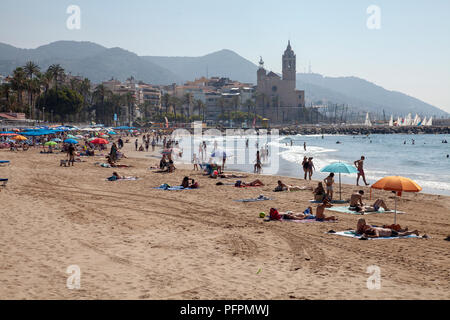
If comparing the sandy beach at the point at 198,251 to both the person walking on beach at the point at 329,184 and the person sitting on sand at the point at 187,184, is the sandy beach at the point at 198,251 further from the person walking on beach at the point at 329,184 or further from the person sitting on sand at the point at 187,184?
the person sitting on sand at the point at 187,184

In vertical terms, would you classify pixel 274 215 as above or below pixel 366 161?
below

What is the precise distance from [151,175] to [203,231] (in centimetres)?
1252

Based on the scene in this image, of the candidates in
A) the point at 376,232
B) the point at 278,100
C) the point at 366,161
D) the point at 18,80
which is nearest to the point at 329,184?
the point at 376,232

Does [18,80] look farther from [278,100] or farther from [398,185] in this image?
[278,100]

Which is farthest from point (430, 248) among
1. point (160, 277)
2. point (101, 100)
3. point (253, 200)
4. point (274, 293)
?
point (101, 100)

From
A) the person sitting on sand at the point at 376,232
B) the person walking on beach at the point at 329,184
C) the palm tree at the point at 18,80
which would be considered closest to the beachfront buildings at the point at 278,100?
the palm tree at the point at 18,80

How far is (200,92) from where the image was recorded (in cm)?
18800

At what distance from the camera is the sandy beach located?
6.71 m

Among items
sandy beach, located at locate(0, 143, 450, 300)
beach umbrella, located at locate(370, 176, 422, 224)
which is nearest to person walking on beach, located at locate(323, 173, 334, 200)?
sandy beach, located at locate(0, 143, 450, 300)

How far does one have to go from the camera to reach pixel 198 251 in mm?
8898

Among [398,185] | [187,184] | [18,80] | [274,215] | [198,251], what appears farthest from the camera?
[18,80]

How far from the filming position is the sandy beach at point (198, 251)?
6.71 m

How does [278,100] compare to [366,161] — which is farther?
[278,100]
